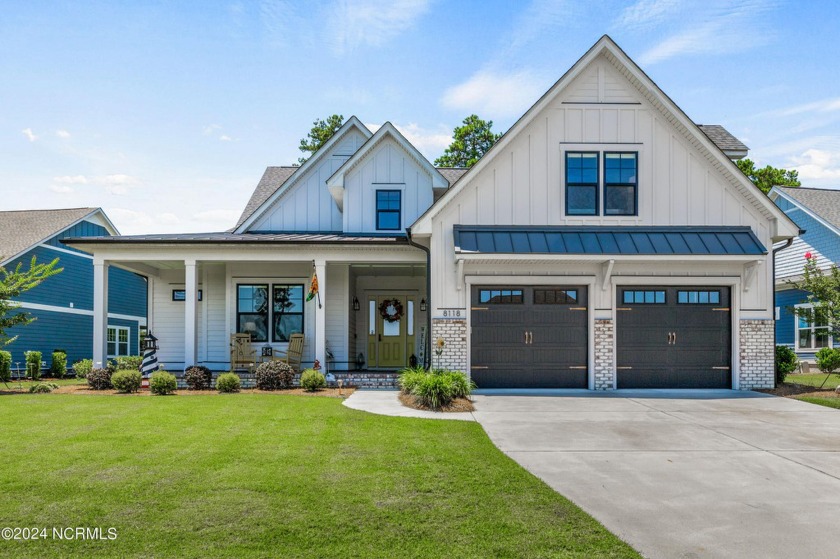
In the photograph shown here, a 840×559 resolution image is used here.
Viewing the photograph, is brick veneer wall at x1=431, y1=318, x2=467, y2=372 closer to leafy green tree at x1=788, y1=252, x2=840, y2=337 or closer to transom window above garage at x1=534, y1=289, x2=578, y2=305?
transom window above garage at x1=534, y1=289, x2=578, y2=305

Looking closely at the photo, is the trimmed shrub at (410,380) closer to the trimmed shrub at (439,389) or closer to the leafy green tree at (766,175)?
Answer: the trimmed shrub at (439,389)

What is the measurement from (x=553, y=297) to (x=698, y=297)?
3.38 meters

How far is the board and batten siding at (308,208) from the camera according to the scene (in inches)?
707

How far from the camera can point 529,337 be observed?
45.4 ft

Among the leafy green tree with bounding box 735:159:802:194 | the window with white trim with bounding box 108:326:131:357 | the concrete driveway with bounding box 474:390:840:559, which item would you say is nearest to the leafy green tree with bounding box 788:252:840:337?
the concrete driveway with bounding box 474:390:840:559

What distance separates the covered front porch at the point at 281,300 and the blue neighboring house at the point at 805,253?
1426cm

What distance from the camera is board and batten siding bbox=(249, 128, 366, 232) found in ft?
58.9

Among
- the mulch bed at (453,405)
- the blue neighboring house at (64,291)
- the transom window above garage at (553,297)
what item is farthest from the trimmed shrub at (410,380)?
the blue neighboring house at (64,291)

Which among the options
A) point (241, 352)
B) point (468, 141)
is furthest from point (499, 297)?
point (468, 141)

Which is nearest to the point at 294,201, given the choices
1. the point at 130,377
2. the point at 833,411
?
the point at 130,377

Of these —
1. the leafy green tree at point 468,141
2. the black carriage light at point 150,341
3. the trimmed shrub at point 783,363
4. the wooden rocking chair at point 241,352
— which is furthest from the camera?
the leafy green tree at point 468,141

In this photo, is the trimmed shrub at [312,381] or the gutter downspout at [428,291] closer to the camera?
the trimmed shrub at [312,381]

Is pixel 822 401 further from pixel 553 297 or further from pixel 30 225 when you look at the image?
pixel 30 225

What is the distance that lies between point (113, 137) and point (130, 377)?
5621mm
